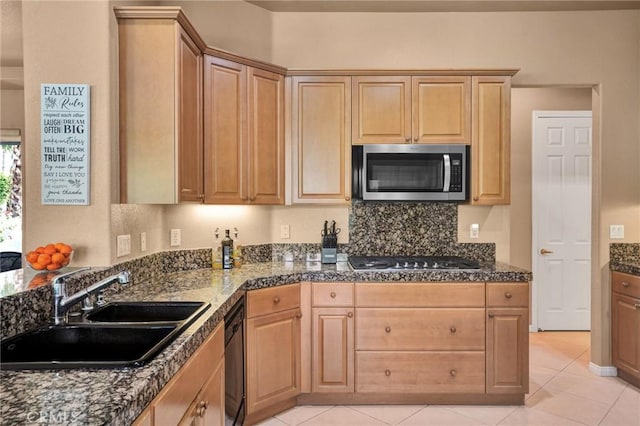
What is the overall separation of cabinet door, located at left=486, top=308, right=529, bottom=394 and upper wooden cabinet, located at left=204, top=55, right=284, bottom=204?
1.70 m

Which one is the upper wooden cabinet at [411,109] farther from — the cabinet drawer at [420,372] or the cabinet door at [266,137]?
the cabinet drawer at [420,372]

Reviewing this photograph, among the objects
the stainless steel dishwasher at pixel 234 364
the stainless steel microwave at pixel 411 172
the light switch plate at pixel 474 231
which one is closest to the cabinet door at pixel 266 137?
the stainless steel microwave at pixel 411 172

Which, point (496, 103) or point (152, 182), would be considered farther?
point (496, 103)

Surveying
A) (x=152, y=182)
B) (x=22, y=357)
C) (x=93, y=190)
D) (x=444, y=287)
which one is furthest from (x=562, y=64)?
(x=22, y=357)

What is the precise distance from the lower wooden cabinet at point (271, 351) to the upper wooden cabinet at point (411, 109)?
1295mm

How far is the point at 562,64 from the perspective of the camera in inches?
127

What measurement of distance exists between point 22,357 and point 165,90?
141 cm

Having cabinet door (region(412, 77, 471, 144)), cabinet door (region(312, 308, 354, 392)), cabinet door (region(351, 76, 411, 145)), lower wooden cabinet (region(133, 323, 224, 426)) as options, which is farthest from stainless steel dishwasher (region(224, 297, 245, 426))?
cabinet door (region(412, 77, 471, 144))

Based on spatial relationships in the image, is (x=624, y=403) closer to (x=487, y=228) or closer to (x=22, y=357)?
(x=487, y=228)

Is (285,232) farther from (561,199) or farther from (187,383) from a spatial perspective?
(561,199)

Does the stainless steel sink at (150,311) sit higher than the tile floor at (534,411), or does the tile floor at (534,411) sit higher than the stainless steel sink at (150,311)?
the stainless steel sink at (150,311)

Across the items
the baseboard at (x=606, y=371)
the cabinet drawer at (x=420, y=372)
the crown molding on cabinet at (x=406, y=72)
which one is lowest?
the baseboard at (x=606, y=371)

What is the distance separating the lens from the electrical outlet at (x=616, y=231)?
3.16m

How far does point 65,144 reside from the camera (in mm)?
2043
